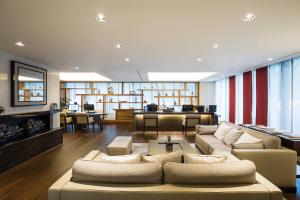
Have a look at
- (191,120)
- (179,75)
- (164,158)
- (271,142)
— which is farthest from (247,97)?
(164,158)

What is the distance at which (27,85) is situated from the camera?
5.07 meters

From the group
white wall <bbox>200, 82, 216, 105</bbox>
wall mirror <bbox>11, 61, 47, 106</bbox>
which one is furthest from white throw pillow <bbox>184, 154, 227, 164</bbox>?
white wall <bbox>200, 82, 216, 105</bbox>

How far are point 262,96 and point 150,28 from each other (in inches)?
222

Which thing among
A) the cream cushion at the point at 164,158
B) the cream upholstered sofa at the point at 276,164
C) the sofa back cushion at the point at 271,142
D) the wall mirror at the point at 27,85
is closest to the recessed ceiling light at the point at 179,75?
the wall mirror at the point at 27,85

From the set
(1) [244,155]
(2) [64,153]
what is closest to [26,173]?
(2) [64,153]

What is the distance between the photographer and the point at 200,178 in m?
1.79

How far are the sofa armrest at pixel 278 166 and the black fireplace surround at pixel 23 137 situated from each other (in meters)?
4.53

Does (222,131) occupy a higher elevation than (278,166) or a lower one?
higher

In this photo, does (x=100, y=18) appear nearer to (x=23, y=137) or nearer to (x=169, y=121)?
(x=23, y=137)

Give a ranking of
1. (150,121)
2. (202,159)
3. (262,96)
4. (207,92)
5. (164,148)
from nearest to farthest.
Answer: (202,159) → (164,148) → (262,96) → (150,121) → (207,92)

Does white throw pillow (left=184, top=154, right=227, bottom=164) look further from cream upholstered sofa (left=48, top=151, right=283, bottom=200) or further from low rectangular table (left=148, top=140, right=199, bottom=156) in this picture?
low rectangular table (left=148, top=140, right=199, bottom=156)

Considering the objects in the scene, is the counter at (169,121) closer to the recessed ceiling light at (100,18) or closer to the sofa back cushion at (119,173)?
the recessed ceiling light at (100,18)

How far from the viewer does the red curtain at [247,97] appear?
305 inches

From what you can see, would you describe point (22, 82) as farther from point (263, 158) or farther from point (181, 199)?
point (263, 158)
